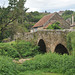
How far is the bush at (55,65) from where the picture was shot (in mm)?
11709

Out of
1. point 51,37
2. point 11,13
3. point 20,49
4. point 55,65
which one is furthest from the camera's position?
point 20,49

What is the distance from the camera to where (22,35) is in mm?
25875

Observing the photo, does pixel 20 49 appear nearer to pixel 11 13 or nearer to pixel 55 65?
pixel 11 13

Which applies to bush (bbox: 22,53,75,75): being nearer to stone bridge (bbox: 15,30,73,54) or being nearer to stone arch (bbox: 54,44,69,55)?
stone bridge (bbox: 15,30,73,54)

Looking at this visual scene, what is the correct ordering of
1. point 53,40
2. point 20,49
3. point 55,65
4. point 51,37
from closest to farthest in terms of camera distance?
point 55,65 → point 53,40 → point 51,37 → point 20,49

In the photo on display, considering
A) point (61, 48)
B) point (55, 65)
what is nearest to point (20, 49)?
point (61, 48)

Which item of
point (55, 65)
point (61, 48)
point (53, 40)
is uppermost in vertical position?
point (53, 40)

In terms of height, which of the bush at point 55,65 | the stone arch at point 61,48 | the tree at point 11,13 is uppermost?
the tree at point 11,13

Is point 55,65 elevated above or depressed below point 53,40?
below

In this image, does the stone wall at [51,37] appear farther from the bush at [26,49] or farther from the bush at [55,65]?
the bush at [55,65]

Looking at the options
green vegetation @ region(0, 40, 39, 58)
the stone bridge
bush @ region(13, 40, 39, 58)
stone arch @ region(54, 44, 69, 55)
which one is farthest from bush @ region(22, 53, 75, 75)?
bush @ region(13, 40, 39, 58)

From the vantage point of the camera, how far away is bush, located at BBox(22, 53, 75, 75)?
11.7 metres

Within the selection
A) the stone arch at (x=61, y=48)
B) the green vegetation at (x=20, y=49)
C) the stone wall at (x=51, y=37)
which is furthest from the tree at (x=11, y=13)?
the stone arch at (x=61, y=48)

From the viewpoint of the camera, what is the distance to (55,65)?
518 inches
